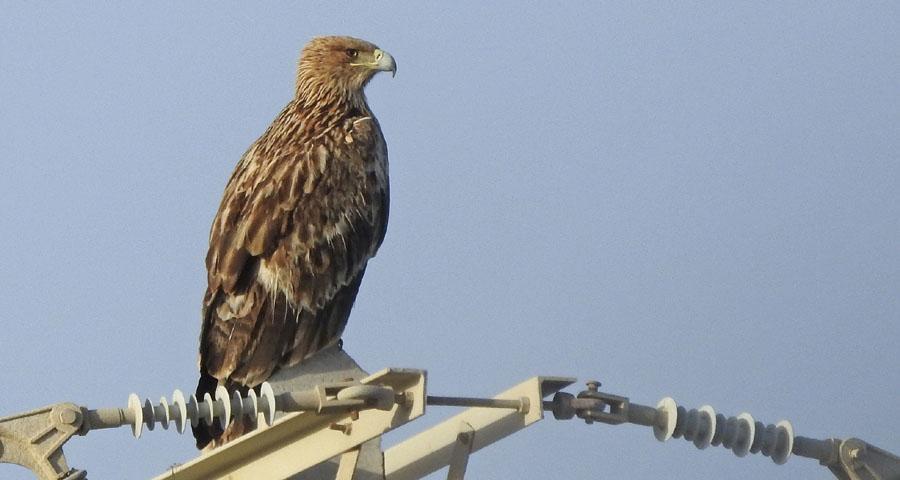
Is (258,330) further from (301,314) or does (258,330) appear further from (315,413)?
(315,413)

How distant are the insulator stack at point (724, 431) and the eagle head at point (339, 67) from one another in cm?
447

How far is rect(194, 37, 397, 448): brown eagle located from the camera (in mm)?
9367

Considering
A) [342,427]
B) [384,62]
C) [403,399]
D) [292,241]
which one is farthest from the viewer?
[384,62]

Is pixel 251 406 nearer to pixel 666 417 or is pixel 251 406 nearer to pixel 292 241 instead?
pixel 666 417

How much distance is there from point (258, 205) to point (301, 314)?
63 cm

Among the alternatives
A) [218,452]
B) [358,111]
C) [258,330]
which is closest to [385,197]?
[358,111]

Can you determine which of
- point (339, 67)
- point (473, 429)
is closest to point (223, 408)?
point (473, 429)

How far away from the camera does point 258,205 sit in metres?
9.59

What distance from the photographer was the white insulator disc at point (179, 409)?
5477 mm

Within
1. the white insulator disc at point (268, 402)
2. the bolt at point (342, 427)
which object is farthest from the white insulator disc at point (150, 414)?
the bolt at point (342, 427)

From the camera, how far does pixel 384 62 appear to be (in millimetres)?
10672

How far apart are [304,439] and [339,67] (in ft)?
15.8

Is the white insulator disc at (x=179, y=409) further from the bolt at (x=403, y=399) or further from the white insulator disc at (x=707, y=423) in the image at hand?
the white insulator disc at (x=707, y=423)

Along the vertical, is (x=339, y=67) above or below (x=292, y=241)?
above
